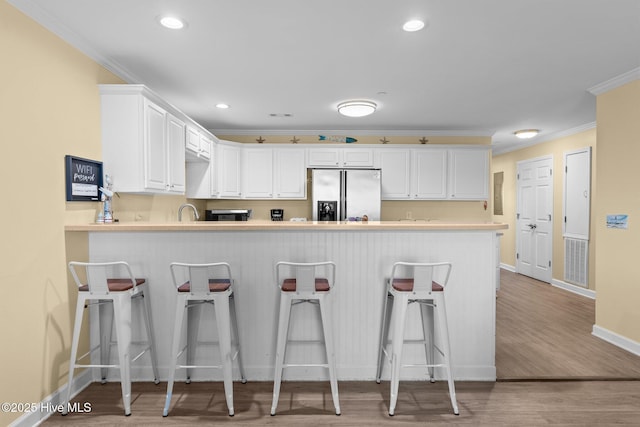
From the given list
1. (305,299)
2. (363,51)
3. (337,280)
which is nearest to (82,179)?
(305,299)

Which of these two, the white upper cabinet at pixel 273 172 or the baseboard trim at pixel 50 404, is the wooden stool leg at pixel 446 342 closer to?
the baseboard trim at pixel 50 404

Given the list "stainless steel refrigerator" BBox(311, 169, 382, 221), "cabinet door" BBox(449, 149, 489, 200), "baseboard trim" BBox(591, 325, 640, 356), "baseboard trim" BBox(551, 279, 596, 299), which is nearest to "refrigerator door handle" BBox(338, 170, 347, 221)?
"stainless steel refrigerator" BBox(311, 169, 382, 221)

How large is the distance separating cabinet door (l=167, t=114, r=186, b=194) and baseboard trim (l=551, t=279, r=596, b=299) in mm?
5743

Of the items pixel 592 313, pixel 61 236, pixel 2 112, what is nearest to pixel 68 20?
pixel 2 112

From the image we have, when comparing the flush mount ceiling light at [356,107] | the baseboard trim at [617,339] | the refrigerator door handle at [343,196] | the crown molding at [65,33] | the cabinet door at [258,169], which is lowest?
the baseboard trim at [617,339]

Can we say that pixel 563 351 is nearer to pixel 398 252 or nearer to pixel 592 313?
pixel 592 313

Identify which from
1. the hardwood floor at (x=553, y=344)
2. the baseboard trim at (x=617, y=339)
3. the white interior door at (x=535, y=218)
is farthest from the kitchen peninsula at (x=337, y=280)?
the white interior door at (x=535, y=218)

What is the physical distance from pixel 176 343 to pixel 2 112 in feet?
5.47

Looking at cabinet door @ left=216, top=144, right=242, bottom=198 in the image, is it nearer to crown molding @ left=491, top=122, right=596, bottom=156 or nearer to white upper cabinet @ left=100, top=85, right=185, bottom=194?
white upper cabinet @ left=100, top=85, right=185, bottom=194

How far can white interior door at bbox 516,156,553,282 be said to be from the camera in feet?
19.2

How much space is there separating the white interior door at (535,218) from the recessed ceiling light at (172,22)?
604cm

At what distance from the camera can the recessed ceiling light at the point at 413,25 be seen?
Answer: 2256 millimetres

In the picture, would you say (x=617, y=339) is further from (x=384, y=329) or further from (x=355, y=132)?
(x=355, y=132)

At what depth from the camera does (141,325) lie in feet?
8.52
